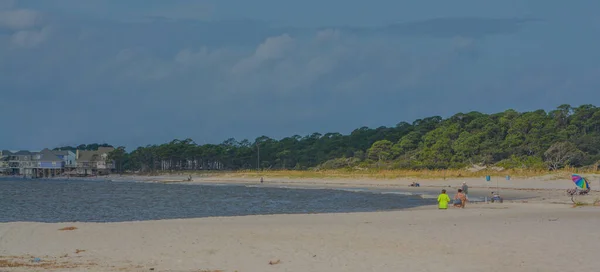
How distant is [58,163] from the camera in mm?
177000

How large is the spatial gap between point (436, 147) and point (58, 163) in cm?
11801

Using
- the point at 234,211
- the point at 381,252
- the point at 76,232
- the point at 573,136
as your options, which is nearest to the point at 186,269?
the point at 381,252

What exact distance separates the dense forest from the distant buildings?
22.0 metres

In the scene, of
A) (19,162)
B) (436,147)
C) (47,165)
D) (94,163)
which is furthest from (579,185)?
(19,162)

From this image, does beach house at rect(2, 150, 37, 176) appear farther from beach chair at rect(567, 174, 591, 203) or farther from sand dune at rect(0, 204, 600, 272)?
sand dune at rect(0, 204, 600, 272)

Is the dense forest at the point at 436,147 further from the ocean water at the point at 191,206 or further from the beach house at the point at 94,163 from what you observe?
the ocean water at the point at 191,206

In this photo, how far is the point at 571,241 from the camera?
14.4 m

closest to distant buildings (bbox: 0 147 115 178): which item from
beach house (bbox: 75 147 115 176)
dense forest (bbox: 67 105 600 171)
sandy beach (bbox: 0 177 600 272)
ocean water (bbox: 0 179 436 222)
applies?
beach house (bbox: 75 147 115 176)

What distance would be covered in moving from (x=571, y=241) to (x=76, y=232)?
1296cm

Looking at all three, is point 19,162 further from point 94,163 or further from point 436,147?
point 436,147

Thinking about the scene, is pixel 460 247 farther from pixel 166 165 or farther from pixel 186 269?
pixel 166 165

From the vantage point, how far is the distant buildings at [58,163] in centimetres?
17038

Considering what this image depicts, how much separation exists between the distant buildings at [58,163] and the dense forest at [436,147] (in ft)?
72.1

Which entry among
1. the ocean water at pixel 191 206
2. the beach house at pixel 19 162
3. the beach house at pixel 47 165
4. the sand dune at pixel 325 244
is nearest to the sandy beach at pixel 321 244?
the sand dune at pixel 325 244
